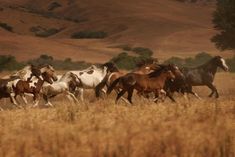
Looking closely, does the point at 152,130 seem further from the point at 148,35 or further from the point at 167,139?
the point at 148,35

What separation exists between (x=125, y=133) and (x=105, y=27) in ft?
298

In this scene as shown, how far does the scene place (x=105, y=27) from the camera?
332ft

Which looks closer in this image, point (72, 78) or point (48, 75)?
point (48, 75)

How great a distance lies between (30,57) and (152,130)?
60.2 metres

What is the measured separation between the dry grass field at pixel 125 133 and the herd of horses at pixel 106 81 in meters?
4.25

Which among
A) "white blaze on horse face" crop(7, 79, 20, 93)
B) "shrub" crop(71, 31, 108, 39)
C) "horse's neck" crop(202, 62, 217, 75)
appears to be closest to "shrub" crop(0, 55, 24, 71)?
"horse's neck" crop(202, 62, 217, 75)

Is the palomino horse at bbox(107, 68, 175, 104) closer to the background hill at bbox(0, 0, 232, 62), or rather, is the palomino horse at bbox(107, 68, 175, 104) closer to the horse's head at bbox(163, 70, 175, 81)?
the horse's head at bbox(163, 70, 175, 81)

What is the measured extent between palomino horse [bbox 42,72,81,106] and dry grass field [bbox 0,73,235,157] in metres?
8.02

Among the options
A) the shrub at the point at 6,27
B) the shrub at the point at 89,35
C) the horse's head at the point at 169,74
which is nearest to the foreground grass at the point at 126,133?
the horse's head at the point at 169,74

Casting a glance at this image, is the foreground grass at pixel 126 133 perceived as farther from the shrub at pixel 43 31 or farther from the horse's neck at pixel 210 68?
the shrub at pixel 43 31

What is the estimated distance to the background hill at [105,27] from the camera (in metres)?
77.0

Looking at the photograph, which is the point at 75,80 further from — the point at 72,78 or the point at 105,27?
the point at 105,27

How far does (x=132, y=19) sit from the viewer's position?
102 metres

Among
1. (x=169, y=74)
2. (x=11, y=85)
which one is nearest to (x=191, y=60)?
(x=11, y=85)
